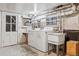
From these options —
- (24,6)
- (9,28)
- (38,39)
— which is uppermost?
(24,6)

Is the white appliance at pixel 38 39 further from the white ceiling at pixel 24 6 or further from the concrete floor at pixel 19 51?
the white ceiling at pixel 24 6

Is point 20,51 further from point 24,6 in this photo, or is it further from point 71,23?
point 71,23

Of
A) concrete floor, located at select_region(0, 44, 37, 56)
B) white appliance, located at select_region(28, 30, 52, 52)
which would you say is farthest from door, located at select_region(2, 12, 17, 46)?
white appliance, located at select_region(28, 30, 52, 52)

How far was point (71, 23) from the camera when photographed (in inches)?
68.7

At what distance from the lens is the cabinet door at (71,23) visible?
173 centimetres

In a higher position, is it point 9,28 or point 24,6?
point 24,6

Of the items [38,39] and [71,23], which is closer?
[71,23]

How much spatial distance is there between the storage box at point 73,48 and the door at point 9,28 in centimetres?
78

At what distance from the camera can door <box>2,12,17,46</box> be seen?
1.81m

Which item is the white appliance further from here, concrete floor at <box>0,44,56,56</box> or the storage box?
the storage box

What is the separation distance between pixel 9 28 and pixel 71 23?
2.96 feet

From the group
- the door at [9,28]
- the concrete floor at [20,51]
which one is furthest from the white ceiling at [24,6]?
the concrete floor at [20,51]

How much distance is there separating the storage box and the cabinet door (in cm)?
20

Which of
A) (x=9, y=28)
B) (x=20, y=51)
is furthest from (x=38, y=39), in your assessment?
(x=9, y=28)
